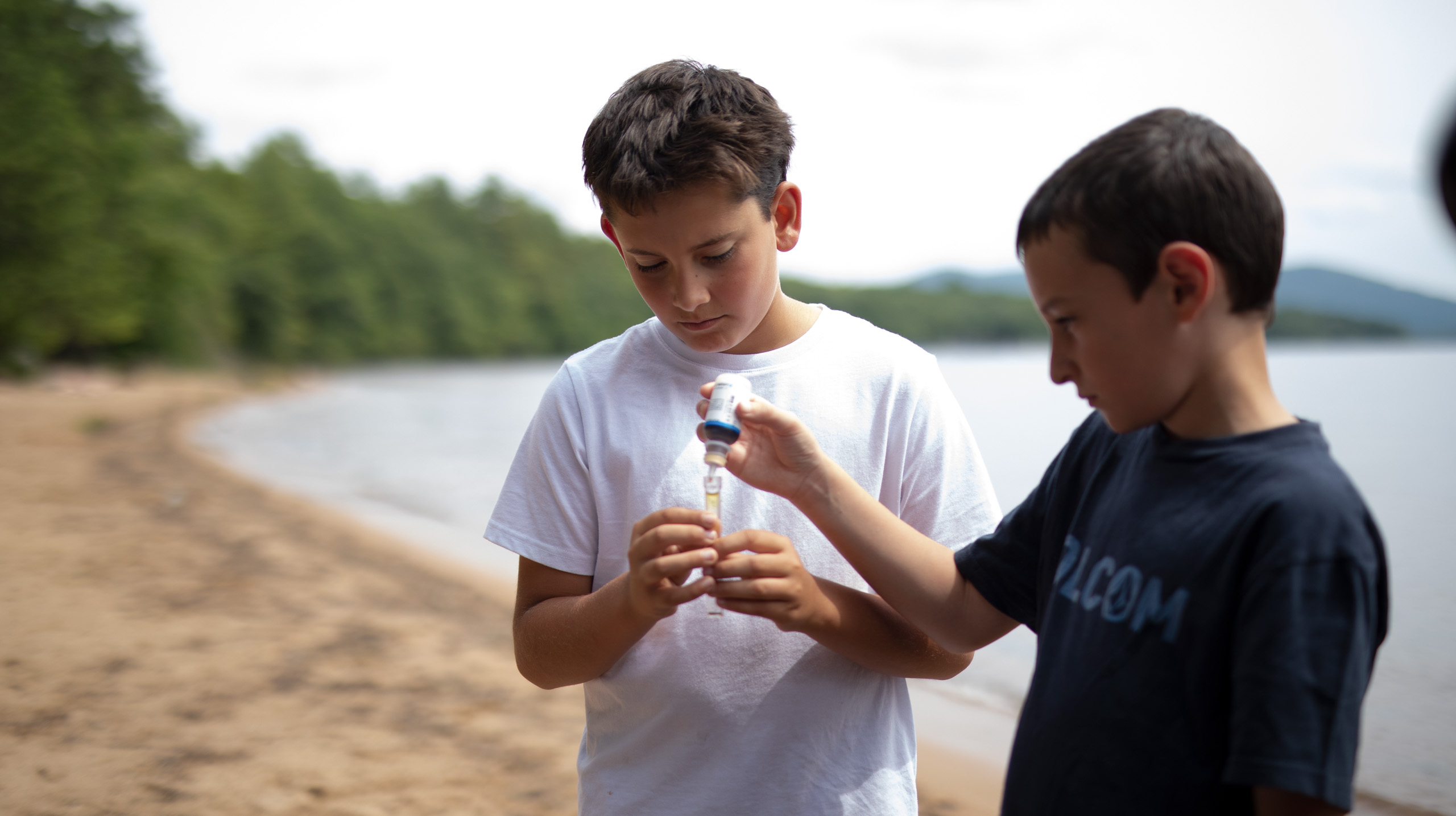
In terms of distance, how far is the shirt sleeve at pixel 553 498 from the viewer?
1.73 metres

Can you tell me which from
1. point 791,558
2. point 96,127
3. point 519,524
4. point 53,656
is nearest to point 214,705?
point 53,656

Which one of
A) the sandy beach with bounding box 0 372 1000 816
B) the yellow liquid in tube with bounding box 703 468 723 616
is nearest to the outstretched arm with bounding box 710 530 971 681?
the yellow liquid in tube with bounding box 703 468 723 616

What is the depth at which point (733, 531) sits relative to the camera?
1742 mm

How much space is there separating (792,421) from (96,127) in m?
39.4

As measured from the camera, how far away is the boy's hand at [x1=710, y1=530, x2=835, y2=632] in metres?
1.50

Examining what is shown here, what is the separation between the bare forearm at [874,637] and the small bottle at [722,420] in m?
0.28

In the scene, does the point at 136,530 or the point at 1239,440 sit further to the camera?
the point at 136,530

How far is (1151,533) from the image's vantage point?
1226mm

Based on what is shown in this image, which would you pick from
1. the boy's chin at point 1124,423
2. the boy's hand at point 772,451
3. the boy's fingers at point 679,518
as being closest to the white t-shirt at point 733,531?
the boy's hand at point 772,451

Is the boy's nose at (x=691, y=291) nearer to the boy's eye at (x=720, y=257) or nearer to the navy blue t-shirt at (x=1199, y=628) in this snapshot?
the boy's eye at (x=720, y=257)

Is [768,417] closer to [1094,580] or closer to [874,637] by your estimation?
[874,637]

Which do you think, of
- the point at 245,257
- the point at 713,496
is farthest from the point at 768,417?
the point at 245,257

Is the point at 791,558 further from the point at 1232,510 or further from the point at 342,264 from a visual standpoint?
the point at 342,264

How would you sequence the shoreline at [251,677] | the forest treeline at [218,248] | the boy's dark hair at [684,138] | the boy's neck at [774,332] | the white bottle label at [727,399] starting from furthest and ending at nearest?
the forest treeline at [218,248], the shoreline at [251,677], the boy's neck at [774,332], the boy's dark hair at [684,138], the white bottle label at [727,399]
